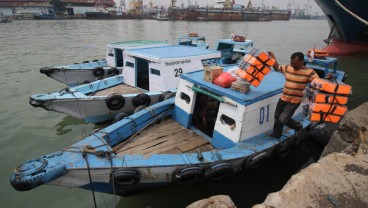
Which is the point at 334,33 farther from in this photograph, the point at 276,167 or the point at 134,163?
the point at 134,163

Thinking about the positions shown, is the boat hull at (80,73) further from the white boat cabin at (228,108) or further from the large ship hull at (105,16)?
the large ship hull at (105,16)

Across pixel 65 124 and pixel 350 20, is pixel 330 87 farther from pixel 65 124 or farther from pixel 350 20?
pixel 350 20

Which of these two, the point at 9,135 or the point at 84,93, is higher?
the point at 84,93

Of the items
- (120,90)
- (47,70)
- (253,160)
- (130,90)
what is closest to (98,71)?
(47,70)

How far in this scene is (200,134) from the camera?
20.4ft

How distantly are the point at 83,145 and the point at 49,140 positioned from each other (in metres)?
4.13

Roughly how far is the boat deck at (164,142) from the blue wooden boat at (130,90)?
137 cm

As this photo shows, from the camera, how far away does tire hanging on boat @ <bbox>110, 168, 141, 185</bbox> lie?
14.4 feet

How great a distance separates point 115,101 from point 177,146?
337 centimetres

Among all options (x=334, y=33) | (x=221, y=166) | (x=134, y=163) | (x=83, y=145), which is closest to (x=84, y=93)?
(x=83, y=145)

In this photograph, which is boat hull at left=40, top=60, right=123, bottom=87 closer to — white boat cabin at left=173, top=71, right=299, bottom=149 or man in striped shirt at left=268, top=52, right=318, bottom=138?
white boat cabin at left=173, top=71, right=299, bottom=149

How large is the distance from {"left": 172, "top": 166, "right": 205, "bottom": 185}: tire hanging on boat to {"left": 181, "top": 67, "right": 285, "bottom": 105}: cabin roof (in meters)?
1.59

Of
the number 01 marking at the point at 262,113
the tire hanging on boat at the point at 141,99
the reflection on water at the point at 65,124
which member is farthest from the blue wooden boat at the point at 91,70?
the number 01 marking at the point at 262,113

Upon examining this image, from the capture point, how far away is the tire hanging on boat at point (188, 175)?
465 centimetres
